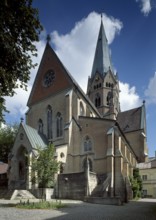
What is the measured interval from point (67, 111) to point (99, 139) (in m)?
6.73

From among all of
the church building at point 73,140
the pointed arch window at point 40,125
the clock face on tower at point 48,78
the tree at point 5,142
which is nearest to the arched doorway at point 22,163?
the church building at point 73,140

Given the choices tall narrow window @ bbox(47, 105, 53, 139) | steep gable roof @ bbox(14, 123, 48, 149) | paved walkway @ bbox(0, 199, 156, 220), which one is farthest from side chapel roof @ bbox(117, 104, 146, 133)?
paved walkway @ bbox(0, 199, 156, 220)

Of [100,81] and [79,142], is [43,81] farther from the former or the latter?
[100,81]

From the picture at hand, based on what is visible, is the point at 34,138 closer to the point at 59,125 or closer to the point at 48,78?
the point at 59,125

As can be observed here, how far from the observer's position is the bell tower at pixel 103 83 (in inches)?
2529

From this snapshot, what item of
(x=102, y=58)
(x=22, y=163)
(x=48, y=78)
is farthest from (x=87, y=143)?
(x=102, y=58)

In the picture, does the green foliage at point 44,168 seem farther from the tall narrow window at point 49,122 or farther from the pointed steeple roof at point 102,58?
the pointed steeple roof at point 102,58

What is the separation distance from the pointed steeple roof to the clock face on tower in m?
25.1

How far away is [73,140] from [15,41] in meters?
26.2

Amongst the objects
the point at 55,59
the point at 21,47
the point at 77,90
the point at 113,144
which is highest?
the point at 55,59

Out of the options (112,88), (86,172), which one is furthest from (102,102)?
(86,172)

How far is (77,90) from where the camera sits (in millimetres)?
40250

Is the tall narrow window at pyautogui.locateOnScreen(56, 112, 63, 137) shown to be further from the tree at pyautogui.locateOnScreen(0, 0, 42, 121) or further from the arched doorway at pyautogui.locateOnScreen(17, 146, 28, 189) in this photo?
the tree at pyautogui.locateOnScreen(0, 0, 42, 121)

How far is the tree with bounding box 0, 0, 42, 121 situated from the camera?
1120 cm
